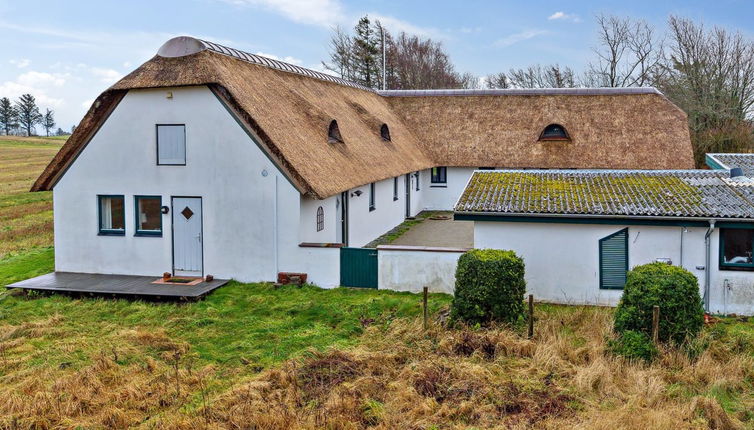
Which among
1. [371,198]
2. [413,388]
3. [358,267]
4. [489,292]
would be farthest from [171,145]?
[413,388]

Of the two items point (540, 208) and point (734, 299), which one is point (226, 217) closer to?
point (540, 208)

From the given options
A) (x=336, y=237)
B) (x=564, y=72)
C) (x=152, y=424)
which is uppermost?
(x=564, y=72)

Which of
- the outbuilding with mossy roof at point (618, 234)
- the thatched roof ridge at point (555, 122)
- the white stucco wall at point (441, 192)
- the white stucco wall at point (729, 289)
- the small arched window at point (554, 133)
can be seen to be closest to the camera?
the white stucco wall at point (729, 289)

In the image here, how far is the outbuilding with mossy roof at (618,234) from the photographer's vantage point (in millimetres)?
12750

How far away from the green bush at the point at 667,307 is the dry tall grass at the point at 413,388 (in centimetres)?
38

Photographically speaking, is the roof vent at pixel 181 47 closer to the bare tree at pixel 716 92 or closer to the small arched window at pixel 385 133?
the small arched window at pixel 385 133

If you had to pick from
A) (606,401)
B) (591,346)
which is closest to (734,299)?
(591,346)

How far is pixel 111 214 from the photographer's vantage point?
52.5 feet

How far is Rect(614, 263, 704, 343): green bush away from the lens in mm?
9898

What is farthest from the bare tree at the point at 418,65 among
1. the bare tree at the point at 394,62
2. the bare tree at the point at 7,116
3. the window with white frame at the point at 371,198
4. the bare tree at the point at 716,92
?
the bare tree at the point at 7,116

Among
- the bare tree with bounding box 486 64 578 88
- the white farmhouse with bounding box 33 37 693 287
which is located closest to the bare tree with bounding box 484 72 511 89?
the bare tree with bounding box 486 64 578 88

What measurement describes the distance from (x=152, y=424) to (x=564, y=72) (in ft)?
176

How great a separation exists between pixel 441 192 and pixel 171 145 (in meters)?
15.9

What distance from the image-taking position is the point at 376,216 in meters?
21.0
